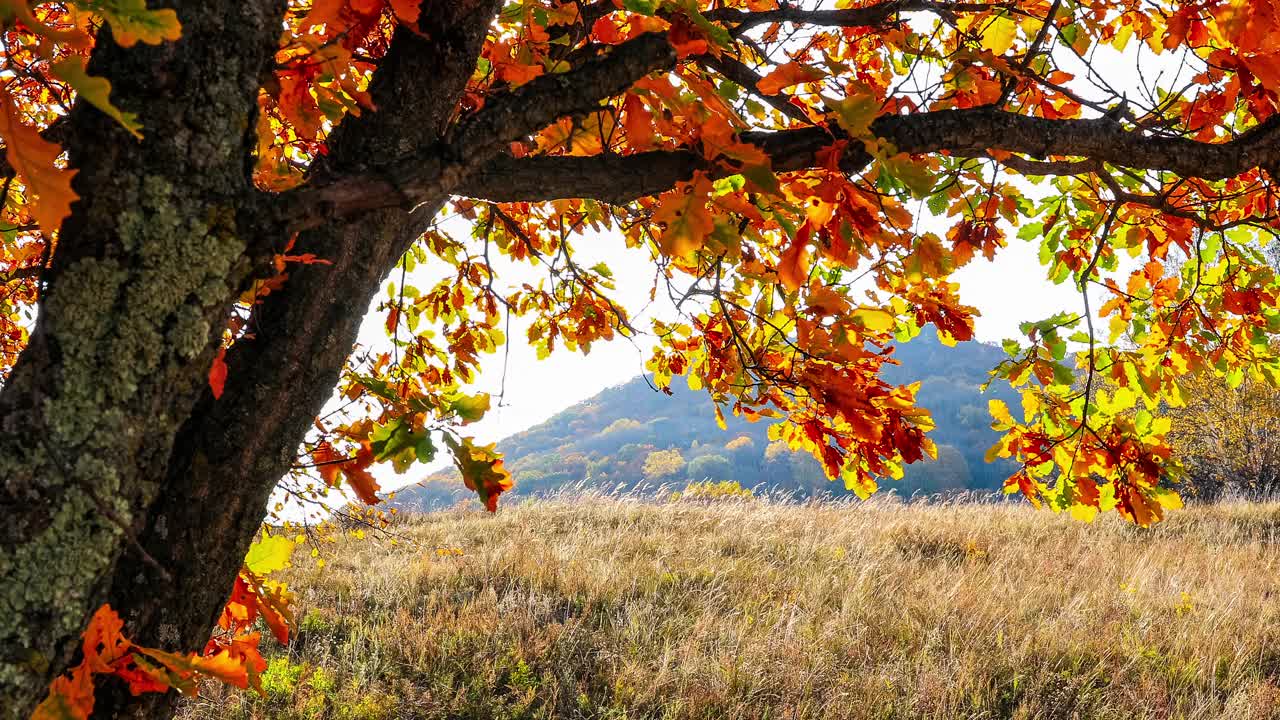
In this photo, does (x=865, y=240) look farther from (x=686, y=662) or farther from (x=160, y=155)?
(x=686, y=662)

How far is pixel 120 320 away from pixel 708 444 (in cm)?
7749

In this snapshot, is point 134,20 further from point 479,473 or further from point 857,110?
point 857,110

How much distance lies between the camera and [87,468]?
26.4 inches

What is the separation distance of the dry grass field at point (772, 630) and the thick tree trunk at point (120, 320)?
8.28ft

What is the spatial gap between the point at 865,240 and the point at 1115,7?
61.3 inches

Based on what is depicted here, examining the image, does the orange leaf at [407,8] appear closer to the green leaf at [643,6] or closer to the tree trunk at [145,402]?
the tree trunk at [145,402]

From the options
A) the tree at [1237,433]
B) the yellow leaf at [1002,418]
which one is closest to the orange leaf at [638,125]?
the yellow leaf at [1002,418]

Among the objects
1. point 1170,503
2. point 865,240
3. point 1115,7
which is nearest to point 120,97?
point 865,240

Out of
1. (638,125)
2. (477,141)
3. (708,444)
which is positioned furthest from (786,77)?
(708,444)

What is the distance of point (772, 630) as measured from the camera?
3.62 m

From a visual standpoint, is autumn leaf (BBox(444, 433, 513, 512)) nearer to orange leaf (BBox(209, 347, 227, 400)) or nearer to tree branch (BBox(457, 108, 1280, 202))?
orange leaf (BBox(209, 347, 227, 400))

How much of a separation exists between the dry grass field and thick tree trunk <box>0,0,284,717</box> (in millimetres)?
2525

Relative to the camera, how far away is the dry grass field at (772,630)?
3012mm

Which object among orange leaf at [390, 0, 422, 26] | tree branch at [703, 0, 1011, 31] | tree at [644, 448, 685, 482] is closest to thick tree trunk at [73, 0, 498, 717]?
orange leaf at [390, 0, 422, 26]
